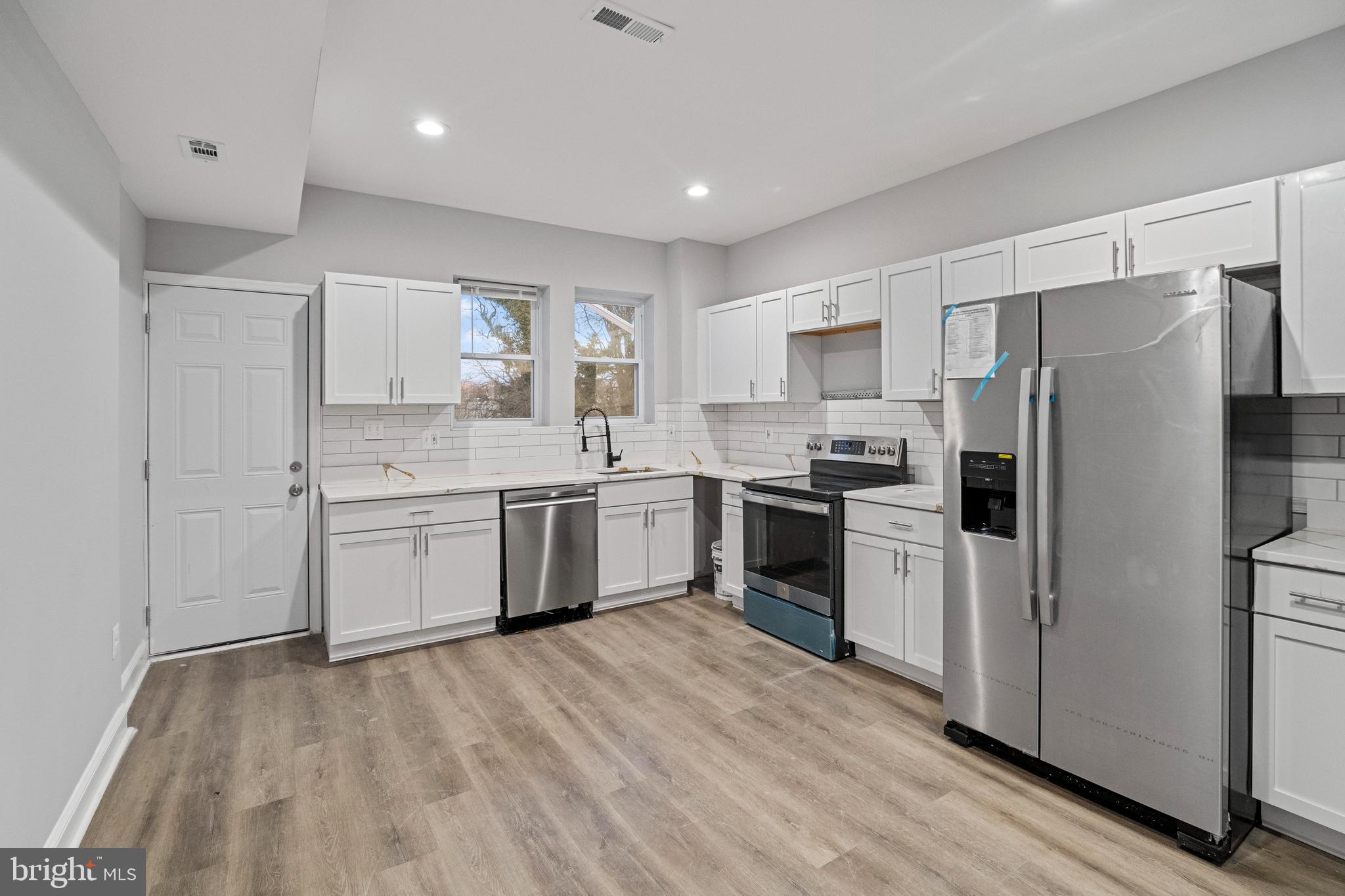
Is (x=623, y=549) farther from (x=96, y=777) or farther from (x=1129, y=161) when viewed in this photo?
(x=1129, y=161)

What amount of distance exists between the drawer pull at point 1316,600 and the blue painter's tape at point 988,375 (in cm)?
111

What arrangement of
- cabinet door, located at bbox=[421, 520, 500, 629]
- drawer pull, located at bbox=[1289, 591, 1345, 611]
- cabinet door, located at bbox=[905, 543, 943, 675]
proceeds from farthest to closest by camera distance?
cabinet door, located at bbox=[421, 520, 500, 629] < cabinet door, located at bbox=[905, 543, 943, 675] < drawer pull, located at bbox=[1289, 591, 1345, 611]

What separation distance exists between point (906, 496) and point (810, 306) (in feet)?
4.85

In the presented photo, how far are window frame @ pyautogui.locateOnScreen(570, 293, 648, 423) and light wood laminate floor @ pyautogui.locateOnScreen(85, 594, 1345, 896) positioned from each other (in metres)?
2.36

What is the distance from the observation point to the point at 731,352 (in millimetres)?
4844

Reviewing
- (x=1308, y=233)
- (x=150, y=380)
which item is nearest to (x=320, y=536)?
(x=150, y=380)

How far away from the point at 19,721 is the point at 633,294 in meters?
4.25

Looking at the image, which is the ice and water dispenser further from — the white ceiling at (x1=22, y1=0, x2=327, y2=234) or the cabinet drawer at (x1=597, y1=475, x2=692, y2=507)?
the white ceiling at (x1=22, y1=0, x2=327, y2=234)

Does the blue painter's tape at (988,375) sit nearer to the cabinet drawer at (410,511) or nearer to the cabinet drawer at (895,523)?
the cabinet drawer at (895,523)

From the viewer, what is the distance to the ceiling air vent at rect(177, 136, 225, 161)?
2.56m

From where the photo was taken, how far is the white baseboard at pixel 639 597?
4383 millimetres

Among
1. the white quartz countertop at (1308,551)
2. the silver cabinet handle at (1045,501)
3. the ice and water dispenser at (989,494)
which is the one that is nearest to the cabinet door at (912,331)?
the ice and water dispenser at (989,494)

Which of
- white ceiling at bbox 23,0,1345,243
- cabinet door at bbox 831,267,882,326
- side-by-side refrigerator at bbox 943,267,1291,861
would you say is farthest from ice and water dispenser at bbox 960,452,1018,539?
white ceiling at bbox 23,0,1345,243

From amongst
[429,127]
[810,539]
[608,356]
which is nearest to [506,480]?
[608,356]
